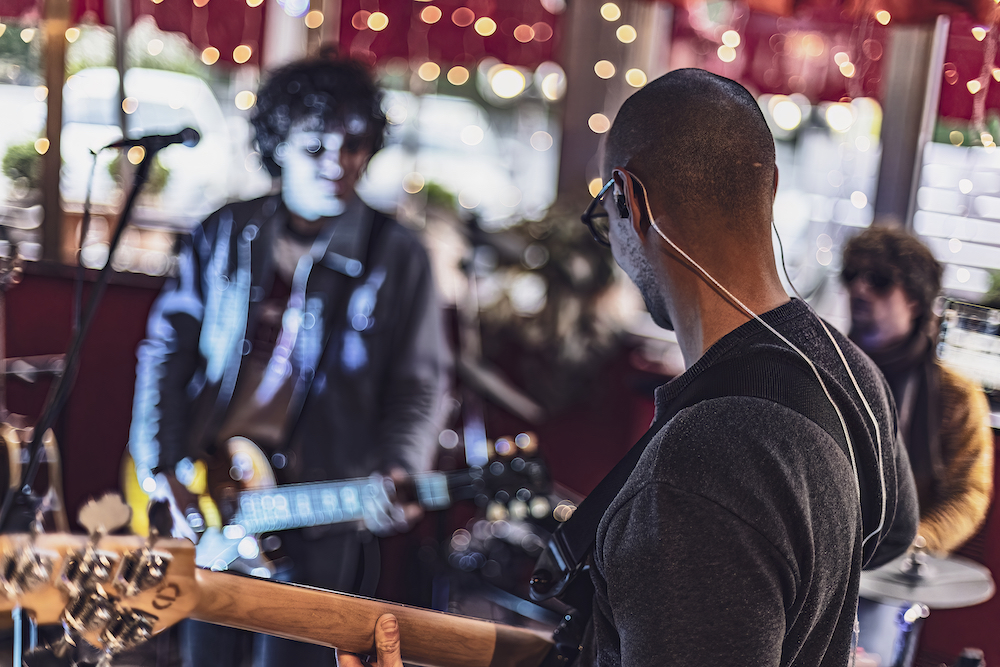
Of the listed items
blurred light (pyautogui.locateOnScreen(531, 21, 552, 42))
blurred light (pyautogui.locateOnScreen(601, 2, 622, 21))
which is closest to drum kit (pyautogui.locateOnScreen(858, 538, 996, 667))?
Answer: blurred light (pyautogui.locateOnScreen(601, 2, 622, 21))

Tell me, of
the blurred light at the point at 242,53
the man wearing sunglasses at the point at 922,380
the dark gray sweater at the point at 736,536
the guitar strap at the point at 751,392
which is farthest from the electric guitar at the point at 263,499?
the blurred light at the point at 242,53

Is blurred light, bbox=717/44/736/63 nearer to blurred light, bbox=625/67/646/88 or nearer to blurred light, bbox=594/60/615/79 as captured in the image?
blurred light, bbox=625/67/646/88

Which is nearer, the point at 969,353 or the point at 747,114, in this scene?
the point at 747,114

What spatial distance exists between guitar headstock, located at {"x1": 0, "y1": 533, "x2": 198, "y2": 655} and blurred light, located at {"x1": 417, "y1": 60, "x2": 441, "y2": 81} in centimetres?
330

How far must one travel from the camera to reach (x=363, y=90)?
271 centimetres

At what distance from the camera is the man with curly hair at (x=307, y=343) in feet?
8.03

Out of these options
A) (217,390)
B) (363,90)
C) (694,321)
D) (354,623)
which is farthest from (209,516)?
(694,321)

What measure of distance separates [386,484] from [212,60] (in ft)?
8.49

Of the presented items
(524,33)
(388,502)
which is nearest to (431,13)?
(524,33)

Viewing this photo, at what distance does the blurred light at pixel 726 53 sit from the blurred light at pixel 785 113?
0.84 feet

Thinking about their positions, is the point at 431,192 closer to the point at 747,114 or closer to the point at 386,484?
the point at 386,484

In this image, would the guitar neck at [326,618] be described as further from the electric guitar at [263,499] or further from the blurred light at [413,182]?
the blurred light at [413,182]

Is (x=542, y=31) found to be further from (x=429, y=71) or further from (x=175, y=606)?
(x=175, y=606)

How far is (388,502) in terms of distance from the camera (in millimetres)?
2451
